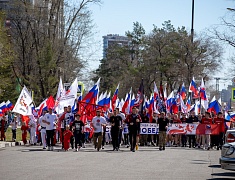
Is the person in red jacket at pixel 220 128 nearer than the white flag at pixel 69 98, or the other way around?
the white flag at pixel 69 98

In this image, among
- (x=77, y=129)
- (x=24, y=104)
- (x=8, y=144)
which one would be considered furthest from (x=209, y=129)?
(x=8, y=144)

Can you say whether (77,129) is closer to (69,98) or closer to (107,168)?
(69,98)

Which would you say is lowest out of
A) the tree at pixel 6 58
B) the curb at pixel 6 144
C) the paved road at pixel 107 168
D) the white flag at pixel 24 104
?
the paved road at pixel 107 168

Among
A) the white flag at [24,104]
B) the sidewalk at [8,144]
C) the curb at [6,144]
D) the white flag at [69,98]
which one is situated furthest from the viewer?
the white flag at [24,104]

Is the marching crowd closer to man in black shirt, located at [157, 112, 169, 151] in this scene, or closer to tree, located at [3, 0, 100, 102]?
man in black shirt, located at [157, 112, 169, 151]

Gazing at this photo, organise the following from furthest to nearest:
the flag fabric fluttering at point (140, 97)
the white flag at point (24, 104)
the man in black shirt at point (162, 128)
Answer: the flag fabric fluttering at point (140, 97)
the white flag at point (24, 104)
the man in black shirt at point (162, 128)

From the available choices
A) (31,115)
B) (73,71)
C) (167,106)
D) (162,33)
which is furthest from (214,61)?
(31,115)

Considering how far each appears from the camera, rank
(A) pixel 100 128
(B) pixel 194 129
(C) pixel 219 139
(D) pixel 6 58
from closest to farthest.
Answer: (A) pixel 100 128
(C) pixel 219 139
(B) pixel 194 129
(D) pixel 6 58

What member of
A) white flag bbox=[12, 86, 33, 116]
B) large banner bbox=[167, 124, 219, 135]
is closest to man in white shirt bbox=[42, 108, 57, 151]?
white flag bbox=[12, 86, 33, 116]

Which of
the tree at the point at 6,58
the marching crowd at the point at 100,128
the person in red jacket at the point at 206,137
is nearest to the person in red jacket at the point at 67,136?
the marching crowd at the point at 100,128

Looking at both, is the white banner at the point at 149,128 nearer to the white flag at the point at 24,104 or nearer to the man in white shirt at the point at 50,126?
the white flag at the point at 24,104

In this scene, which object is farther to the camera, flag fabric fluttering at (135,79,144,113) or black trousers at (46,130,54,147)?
flag fabric fluttering at (135,79,144,113)

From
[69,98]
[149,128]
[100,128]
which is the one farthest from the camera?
[149,128]

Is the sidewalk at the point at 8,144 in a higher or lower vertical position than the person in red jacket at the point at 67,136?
lower
